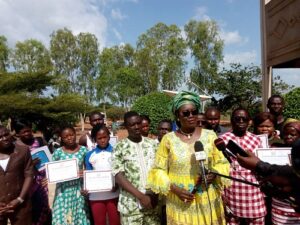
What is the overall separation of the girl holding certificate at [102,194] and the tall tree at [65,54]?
1420 inches

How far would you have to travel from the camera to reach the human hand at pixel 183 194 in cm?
265

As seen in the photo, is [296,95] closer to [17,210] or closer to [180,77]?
[17,210]

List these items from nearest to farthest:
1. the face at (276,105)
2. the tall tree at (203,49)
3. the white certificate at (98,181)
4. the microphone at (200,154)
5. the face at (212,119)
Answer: the microphone at (200,154), the white certificate at (98,181), the face at (212,119), the face at (276,105), the tall tree at (203,49)

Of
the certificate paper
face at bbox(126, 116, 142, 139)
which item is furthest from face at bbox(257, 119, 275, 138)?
the certificate paper

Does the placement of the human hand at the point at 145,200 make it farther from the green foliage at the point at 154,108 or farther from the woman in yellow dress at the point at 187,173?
the green foliage at the point at 154,108

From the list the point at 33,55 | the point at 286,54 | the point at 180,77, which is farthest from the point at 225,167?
the point at 33,55

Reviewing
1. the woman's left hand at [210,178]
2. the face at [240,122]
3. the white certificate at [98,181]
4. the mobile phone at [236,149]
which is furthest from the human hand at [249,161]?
the white certificate at [98,181]

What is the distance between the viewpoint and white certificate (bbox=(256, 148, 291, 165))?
3.42 meters

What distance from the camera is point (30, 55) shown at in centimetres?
3878

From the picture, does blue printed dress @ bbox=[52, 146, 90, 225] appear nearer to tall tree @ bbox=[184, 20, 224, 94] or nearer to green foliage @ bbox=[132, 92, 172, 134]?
green foliage @ bbox=[132, 92, 172, 134]

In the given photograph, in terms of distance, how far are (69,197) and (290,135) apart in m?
2.78

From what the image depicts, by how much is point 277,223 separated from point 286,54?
649 cm

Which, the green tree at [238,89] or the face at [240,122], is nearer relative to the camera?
the face at [240,122]

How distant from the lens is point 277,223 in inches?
135
